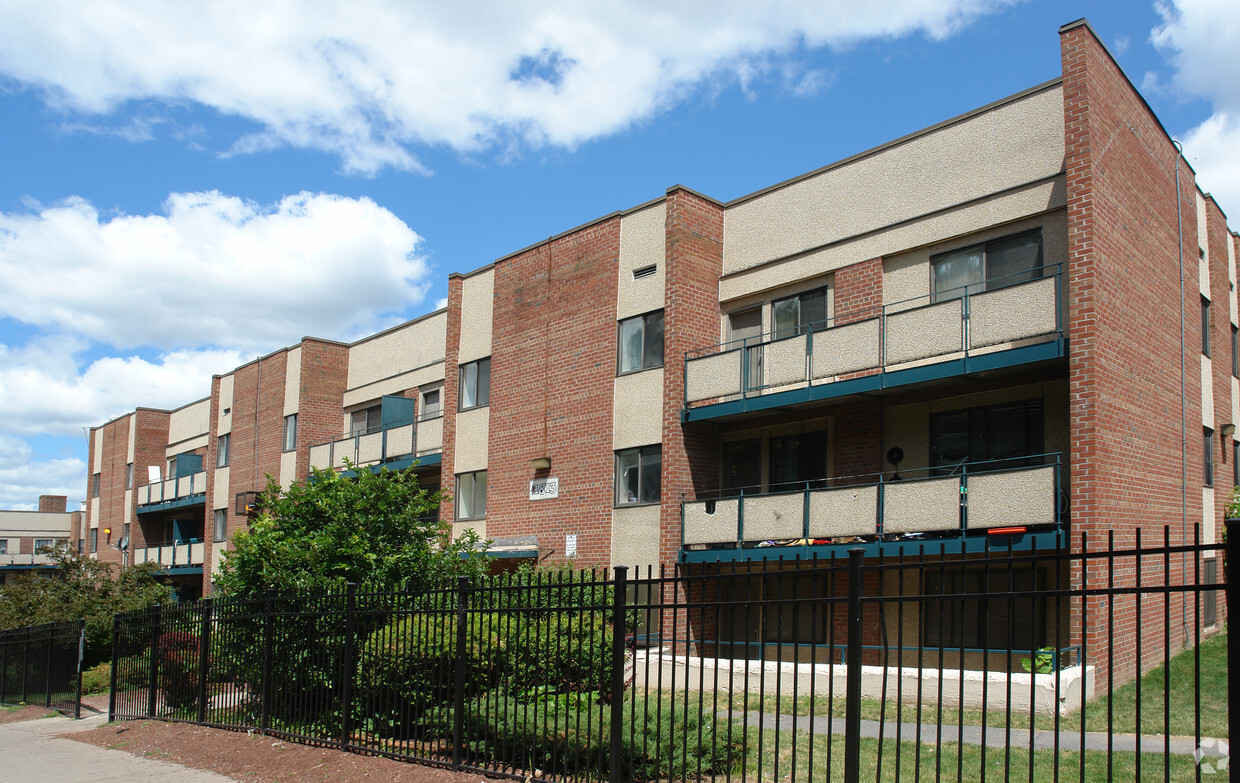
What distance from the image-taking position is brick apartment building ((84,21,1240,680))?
46.4 feet

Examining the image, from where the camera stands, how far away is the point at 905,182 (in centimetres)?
1716

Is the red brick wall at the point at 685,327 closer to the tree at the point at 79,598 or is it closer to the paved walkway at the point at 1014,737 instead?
the paved walkway at the point at 1014,737

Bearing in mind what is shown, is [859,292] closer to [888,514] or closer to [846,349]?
[846,349]

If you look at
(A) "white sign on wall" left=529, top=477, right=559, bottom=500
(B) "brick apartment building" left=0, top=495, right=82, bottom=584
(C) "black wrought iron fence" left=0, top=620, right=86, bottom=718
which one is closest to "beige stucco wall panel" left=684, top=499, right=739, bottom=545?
(A) "white sign on wall" left=529, top=477, right=559, bottom=500

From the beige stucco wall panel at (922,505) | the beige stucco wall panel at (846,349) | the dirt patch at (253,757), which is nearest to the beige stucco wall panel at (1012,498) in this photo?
the beige stucco wall panel at (922,505)

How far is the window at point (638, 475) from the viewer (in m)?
19.5

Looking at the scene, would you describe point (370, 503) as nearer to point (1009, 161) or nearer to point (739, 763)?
point (739, 763)

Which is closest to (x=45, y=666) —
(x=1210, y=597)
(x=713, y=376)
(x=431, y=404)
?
(x=431, y=404)

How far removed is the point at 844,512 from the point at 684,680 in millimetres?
5179

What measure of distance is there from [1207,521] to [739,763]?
12.7m

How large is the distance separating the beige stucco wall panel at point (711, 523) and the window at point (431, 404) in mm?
11107

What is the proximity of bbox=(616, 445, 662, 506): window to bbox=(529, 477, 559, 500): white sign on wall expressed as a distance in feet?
5.94

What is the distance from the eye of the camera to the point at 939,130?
16703mm

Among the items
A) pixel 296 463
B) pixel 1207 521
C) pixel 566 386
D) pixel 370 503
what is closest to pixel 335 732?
pixel 370 503
